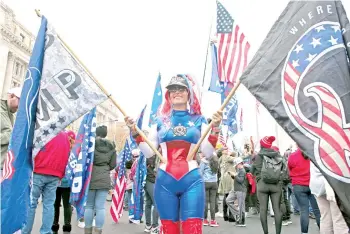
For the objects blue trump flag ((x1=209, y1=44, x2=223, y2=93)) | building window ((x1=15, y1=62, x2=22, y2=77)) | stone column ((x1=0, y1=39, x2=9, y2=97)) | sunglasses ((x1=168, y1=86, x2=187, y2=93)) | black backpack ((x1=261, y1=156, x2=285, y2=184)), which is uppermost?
building window ((x1=15, y1=62, x2=22, y2=77))

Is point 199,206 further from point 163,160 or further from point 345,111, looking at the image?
point 345,111

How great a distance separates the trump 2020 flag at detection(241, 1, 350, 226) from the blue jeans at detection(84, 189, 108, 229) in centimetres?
406

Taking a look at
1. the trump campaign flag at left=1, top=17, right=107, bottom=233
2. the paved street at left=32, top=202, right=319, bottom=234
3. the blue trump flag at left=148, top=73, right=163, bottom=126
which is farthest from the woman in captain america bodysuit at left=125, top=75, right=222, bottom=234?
the blue trump flag at left=148, top=73, right=163, bottom=126

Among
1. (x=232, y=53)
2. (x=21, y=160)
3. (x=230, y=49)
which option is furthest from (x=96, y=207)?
(x=230, y=49)

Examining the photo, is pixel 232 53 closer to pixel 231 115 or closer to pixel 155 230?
pixel 231 115

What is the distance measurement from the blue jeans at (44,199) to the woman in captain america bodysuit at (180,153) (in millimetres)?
2432

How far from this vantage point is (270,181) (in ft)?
22.4

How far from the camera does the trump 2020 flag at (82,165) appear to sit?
21.3 ft

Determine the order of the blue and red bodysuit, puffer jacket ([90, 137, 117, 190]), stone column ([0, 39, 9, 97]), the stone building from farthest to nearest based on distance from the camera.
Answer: the stone building → stone column ([0, 39, 9, 97]) → puffer jacket ([90, 137, 117, 190]) → the blue and red bodysuit

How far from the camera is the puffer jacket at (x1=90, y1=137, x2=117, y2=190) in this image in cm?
634

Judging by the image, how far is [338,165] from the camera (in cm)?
276

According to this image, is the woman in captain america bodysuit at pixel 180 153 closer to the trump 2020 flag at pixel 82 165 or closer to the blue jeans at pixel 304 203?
the trump 2020 flag at pixel 82 165

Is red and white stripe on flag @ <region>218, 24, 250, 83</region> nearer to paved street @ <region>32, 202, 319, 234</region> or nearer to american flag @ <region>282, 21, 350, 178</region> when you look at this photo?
paved street @ <region>32, 202, 319, 234</region>

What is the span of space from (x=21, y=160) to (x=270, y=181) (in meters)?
4.90
